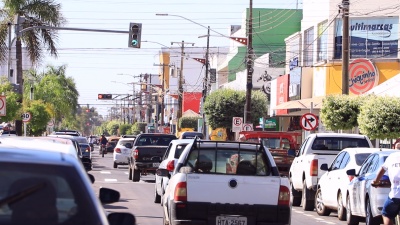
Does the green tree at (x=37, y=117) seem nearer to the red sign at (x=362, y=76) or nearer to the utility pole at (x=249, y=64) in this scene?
the utility pole at (x=249, y=64)

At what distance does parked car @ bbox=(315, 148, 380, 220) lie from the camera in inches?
818

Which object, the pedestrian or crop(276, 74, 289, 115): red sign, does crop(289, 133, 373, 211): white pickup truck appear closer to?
the pedestrian

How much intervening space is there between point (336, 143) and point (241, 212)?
11680 millimetres

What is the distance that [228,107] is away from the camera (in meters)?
67.1

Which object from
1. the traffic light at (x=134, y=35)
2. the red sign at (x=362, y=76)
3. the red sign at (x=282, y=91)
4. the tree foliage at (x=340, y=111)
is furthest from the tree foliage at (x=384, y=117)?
the red sign at (x=282, y=91)

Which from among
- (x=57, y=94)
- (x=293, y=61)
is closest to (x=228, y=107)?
(x=293, y=61)

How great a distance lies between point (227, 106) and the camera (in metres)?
67.1

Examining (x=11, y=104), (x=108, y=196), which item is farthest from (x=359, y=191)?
(x=11, y=104)

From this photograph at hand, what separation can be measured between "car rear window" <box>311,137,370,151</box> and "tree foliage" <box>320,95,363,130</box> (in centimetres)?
1179

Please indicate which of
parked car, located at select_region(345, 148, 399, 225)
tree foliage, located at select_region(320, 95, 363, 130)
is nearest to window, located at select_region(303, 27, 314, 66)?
tree foliage, located at select_region(320, 95, 363, 130)

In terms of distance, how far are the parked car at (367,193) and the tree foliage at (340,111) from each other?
58.6ft

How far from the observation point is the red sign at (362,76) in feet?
157

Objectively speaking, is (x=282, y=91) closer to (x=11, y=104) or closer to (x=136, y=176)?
(x=11, y=104)

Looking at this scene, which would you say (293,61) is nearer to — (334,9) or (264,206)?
(334,9)
